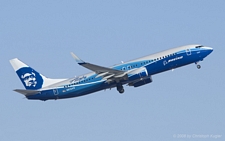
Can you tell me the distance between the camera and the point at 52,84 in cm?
8294

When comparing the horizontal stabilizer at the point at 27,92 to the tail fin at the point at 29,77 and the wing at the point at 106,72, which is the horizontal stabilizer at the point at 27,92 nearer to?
the tail fin at the point at 29,77

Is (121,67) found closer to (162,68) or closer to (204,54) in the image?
(162,68)

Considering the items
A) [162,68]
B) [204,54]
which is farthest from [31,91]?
[204,54]

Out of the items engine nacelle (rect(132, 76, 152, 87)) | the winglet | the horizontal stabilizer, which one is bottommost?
engine nacelle (rect(132, 76, 152, 87))

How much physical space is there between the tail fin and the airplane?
0.25 meters

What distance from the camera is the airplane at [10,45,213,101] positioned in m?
77.6

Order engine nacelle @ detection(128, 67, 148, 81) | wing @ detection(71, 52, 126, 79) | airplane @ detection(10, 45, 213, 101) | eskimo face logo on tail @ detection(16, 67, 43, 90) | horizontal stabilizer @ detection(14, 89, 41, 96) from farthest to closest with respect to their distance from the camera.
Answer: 1. eskimo face logo on tail @ detection(16, 67, 43, 90)
2. airplane @ detection(10, 45, 213, 101)
3. horizontal stabilizer @ detection(14, 89, 41, 96)
4. engine nacelle @ detection(128, 67, 148, 81)
5. wing @ detection(71, 52, 126, 79)

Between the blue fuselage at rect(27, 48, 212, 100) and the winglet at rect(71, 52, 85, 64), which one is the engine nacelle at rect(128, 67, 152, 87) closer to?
the blue fuselage at rect(27, 48, 212, 100)

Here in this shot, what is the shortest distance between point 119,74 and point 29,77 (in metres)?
16.0

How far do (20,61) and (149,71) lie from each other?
900 inches

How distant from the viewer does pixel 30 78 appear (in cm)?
8450

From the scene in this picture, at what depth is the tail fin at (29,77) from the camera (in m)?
83.7

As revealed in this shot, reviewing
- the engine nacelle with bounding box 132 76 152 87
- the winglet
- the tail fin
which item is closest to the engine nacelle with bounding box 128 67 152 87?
the engine nacelle with bounding box 132 76 152 87

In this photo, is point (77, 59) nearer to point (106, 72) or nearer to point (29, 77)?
point (106, 72)
